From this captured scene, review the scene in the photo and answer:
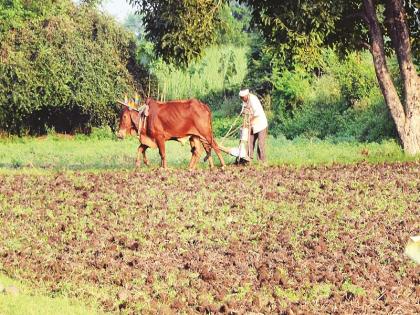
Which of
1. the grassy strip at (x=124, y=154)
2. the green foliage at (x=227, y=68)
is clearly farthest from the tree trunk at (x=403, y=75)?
the green foliage at (x=227, y=68)

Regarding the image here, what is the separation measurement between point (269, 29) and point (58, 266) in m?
13.7

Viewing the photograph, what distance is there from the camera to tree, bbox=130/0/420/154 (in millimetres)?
21953

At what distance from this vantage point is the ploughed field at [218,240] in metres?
9.45

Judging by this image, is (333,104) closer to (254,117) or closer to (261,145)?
(261,145)

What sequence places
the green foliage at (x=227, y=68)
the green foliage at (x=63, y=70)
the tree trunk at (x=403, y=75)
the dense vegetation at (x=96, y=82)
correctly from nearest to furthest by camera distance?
the tree trunk at (x=403, y=75) < the dense vegetation at (x=96, y=82) < the green foliage at (x=63, y=70) < the green foliage at (x=227, y=68)

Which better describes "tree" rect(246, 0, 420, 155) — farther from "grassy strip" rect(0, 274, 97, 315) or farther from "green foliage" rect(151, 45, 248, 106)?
"green foliage" rect(151, 45, 248, 106)

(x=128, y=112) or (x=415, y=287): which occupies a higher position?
(x=128, y=112)

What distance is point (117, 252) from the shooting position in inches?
451

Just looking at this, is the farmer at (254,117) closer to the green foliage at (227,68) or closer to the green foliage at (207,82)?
the green foliage at (207,82)

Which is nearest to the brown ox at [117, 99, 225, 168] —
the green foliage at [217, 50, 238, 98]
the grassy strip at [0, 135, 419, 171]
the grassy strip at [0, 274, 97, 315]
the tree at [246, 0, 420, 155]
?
the grassy strip at [0, 135, 419, 171]

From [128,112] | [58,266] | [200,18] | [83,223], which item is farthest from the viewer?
[200,18]

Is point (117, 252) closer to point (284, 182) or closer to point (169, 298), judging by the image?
point (169, 298)

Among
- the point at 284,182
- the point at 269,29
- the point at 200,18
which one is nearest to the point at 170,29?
the point at 200,18

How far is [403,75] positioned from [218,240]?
12107mm
